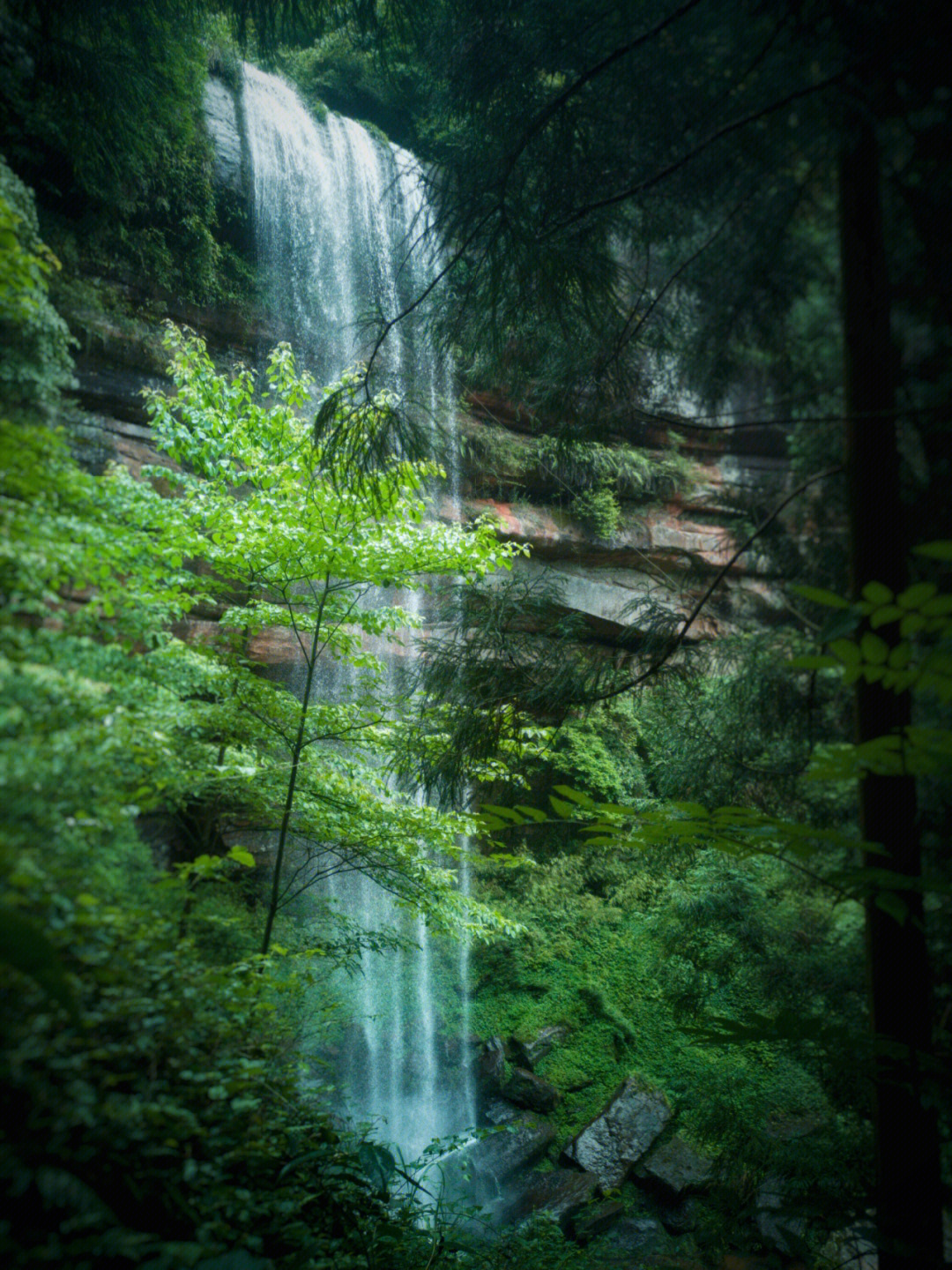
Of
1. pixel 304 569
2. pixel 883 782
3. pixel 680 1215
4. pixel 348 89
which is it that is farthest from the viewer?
pixel 348 89

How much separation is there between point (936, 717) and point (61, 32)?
4.07m

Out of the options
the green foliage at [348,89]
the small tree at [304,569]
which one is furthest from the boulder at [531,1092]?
the green foliage at [348,89]

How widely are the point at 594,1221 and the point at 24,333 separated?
19.3ft

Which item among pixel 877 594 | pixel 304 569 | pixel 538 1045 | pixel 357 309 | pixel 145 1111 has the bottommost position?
pixel 538 1045

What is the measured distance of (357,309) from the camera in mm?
6906

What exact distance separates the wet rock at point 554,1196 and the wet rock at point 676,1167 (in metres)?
0.43

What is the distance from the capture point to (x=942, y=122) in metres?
1.66

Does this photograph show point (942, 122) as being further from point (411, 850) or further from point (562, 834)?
point (562, 834)

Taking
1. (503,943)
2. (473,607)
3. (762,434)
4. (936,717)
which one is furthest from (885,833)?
(503,943)

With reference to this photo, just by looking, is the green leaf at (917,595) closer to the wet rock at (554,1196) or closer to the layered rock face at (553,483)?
the layered rock face at (553,483)

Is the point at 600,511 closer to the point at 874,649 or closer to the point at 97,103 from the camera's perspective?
the point at 97,103

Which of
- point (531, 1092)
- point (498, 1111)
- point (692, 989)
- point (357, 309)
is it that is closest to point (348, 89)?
point (357, 309)

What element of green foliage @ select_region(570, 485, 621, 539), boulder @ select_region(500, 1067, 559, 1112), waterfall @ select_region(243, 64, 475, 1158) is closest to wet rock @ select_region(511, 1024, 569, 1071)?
boulder @ select_region(500, 1067, 559, 1112)

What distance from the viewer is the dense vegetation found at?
1383 millimetres
